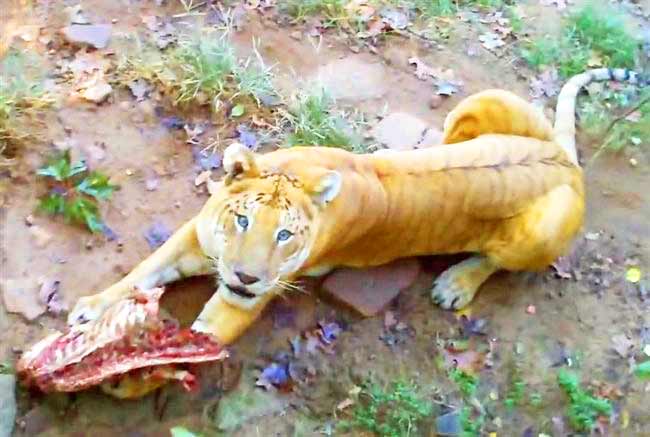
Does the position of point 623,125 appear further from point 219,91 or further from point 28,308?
point 28,308

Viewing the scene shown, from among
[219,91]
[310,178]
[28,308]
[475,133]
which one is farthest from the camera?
[219,91]

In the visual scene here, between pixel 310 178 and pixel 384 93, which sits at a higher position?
→ pixel 310 178

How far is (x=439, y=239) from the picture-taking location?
4641 mm

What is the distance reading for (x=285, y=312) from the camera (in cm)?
455

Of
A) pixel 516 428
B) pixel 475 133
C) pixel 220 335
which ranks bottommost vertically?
pixel 516 428

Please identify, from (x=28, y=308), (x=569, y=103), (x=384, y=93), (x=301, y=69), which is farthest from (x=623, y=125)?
(x=28, y=308)

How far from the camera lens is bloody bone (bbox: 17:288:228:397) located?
385 centimetres

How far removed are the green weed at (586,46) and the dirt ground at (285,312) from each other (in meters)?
0.79

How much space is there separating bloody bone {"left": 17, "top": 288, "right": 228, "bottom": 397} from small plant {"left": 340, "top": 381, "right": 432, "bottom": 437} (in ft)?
2.27

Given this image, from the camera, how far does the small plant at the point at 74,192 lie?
459 centimetres

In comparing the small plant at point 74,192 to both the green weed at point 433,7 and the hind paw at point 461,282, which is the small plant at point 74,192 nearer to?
the hind paw at point 461,282

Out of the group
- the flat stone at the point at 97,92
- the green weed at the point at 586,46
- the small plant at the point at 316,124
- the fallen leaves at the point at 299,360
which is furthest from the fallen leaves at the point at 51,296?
the green weed at the point at 586,46

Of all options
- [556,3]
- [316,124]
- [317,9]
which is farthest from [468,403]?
[556,3]

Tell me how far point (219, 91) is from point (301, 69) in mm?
601
